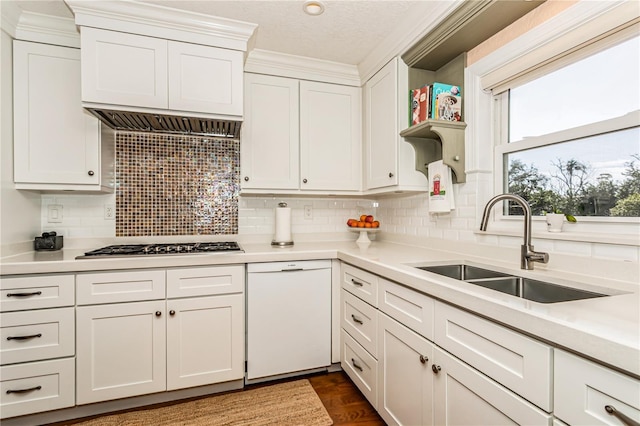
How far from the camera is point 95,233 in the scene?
241 centimetres

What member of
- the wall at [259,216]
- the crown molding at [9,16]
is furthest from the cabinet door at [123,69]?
the wall at [259,216]

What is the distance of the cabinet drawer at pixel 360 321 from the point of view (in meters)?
1.83

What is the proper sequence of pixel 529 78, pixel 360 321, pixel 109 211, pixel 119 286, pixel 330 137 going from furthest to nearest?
1. pixel 330 137
2. pixel 109 211
3. pixel 360 321
4. pixel 119 286
5. pixel 529 78

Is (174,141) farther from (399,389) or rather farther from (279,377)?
(399,389)

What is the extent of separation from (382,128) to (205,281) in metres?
1.66

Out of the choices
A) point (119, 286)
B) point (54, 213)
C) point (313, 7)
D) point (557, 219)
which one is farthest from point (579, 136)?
point (54, 213)

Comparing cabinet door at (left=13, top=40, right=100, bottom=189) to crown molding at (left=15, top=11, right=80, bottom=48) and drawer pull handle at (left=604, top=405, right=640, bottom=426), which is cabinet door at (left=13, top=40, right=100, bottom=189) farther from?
drawer pull handle at (left=604, top=405, right=640, bottom=426)

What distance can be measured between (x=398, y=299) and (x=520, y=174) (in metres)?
1.03

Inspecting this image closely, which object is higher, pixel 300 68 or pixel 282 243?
pixel 300 68

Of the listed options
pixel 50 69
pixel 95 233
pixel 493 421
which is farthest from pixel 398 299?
pixel 50 69

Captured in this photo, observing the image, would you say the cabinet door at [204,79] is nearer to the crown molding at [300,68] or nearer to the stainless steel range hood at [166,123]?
the stainless steel range hood at [166,123]

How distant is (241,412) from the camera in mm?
1909

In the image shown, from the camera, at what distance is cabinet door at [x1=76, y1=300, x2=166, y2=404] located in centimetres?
185

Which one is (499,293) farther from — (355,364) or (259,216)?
(259,216)
